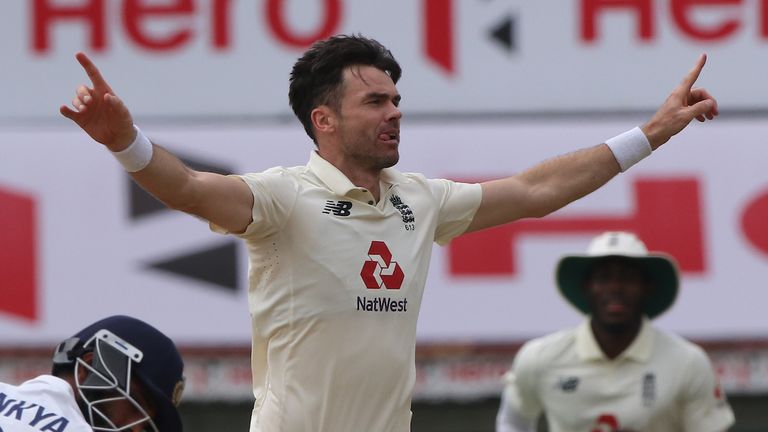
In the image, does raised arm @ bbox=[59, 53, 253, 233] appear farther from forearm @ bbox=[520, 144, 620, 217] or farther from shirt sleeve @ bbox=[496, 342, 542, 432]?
shirt sleeve @ bbox=[496, 342, 542, 432]

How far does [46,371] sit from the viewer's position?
8.21 m

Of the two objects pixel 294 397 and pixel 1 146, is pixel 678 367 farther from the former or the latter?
pixel 1 146

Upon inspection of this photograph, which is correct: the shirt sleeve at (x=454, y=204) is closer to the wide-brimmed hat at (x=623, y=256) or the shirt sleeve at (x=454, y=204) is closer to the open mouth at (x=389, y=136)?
the open mouth at (x=389, y=136)

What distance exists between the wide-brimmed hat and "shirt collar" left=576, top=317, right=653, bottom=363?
28cm

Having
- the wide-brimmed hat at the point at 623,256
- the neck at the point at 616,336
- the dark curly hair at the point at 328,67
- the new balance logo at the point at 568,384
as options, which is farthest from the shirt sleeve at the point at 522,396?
the dark curly hair at the point at 328,67

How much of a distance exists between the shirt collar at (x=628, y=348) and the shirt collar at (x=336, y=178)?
2413 mm

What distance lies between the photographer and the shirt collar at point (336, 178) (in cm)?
487

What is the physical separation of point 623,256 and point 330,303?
2.95 metres

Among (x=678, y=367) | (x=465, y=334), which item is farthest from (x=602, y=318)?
(x=465, y=334)

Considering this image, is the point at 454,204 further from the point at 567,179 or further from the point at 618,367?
the point at 618,367

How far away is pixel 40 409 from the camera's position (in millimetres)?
3893

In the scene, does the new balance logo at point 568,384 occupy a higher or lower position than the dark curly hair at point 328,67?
lower

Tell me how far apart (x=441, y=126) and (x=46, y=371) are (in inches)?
88.5

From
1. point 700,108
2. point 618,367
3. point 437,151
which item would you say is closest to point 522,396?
point 618,367
